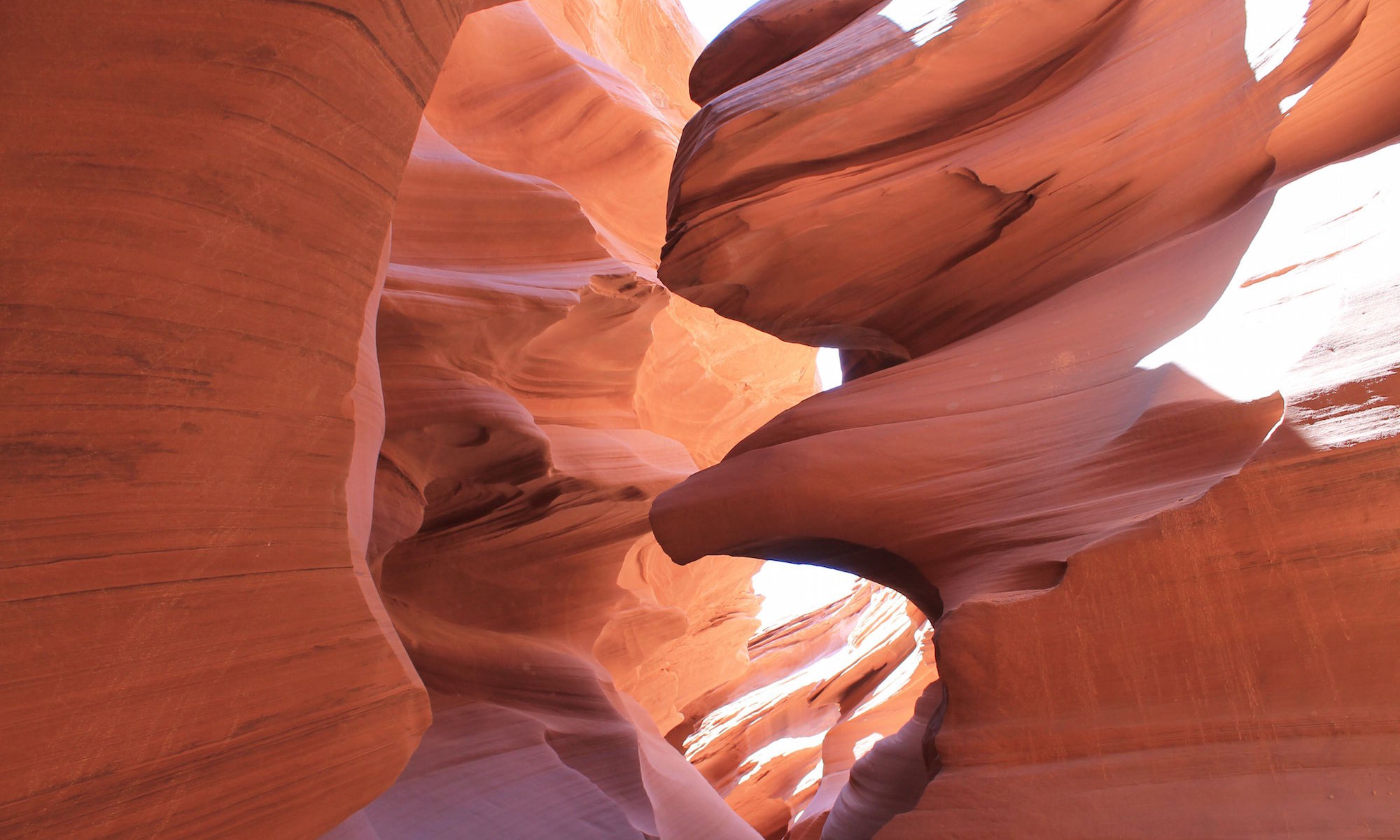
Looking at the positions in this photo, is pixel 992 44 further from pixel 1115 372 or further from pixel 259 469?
pixel 259 469

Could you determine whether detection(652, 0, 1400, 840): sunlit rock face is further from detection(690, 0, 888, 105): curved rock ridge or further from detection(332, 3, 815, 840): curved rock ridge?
detection(332, 3, 815, 840): curved rock ridge

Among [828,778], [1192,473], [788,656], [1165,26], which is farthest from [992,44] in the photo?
[788,656]

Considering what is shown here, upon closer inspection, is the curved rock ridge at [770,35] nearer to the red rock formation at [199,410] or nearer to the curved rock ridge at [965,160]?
the curved rock ridge at [965,160]

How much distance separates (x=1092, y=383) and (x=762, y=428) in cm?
180

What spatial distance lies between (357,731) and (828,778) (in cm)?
980

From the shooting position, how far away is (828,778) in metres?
11.6

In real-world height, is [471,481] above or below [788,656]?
above

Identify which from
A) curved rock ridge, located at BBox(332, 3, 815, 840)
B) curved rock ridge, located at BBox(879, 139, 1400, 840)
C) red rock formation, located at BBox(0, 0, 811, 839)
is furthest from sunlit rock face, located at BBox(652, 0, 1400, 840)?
red rock formation, located at BBox(0, 0, 811, 839)

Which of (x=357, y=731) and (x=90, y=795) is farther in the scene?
(x=357, y=731)

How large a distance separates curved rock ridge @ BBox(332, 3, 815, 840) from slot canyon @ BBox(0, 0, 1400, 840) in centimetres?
5

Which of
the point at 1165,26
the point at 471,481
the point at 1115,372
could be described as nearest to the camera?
the point at 1115,372

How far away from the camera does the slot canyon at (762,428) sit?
91.0 inches

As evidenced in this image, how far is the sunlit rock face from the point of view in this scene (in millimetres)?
2768

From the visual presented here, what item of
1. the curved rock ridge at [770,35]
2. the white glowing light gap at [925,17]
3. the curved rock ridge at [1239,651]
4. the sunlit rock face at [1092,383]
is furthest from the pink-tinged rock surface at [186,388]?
the curved rock ridge at [770,35]
